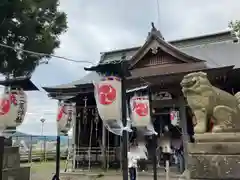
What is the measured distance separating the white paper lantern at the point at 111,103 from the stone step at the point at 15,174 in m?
4.76

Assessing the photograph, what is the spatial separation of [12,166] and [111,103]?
5.17 m

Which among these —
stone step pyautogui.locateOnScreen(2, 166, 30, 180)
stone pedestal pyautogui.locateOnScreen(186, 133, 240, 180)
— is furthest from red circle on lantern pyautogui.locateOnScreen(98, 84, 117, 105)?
stone step pyautogui.locateOnScreen(2, 166, 30, 180)

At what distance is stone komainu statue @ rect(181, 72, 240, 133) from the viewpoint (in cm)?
463

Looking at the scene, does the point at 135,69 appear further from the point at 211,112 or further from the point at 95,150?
the point at 211,112

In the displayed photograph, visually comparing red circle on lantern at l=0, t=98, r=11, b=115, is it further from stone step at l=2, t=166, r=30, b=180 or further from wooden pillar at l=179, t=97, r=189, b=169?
wooden pillar at l=179, t=97, r=189, b=169

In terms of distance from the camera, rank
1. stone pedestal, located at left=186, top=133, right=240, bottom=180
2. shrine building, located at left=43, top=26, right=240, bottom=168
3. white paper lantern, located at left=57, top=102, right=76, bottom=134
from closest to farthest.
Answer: stone pedestal, located at left=186, top=133, right=240, bottom=180, white paper lantern, located at left=57, top=102, right=76, bottom=134, shrine building, located at left=43, top=26, right=240, bottom=168

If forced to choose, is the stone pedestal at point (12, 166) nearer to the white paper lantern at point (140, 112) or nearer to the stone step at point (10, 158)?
the stone step at point (10, 158)

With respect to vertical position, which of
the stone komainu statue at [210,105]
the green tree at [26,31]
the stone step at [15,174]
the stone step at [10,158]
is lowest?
the stone step at [15,174]

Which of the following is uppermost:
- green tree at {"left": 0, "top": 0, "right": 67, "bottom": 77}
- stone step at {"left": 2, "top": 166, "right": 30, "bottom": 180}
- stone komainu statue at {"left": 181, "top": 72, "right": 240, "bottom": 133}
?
green tree at {"left": 0, "top": 0, "right": 67, "bottom": 77}

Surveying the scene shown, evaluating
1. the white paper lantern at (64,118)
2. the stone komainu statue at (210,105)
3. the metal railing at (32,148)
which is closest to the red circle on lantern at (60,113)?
the white paper lantern at (64,118)

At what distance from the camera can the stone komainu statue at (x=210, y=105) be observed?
15.2 feet

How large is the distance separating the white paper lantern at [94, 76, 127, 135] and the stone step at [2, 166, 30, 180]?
4760 mm

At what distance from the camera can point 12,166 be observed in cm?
846

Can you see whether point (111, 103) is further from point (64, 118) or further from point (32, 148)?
point (32, 148)
